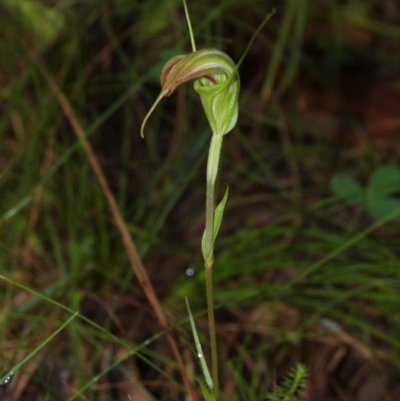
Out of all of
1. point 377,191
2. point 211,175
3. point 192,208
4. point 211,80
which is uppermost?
point 211,80

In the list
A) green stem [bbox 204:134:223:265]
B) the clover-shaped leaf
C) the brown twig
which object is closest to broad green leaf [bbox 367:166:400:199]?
the clover-shaped leaf

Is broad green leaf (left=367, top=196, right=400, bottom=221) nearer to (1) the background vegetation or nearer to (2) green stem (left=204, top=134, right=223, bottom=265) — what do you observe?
(1) the background vegetation

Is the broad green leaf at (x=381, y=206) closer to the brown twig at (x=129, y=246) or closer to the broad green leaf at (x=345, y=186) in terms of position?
the broad green leaf at (x=345, y=186)

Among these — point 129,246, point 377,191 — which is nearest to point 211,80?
point 129,246

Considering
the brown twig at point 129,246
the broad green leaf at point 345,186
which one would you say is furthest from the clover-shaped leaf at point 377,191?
the brown twig at point 129,246

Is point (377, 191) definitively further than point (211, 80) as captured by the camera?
Yes

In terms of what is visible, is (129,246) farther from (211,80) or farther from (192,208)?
(211,80)
